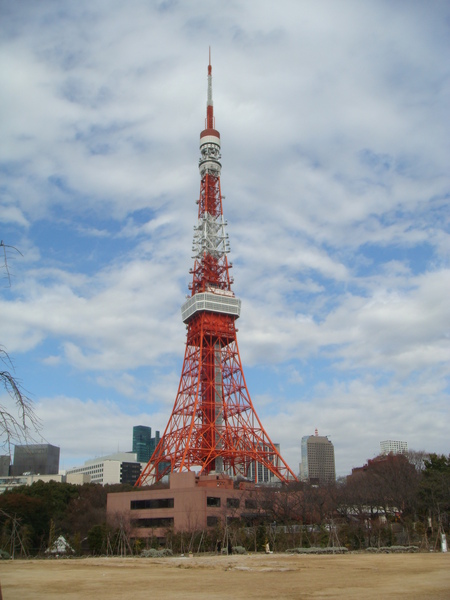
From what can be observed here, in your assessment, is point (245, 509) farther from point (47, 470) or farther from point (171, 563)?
point (47, 470)

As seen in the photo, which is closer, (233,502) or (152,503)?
(152,503)

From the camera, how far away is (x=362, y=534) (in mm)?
40031

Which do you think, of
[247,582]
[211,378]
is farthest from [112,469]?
[247,582]

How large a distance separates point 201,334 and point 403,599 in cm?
4882

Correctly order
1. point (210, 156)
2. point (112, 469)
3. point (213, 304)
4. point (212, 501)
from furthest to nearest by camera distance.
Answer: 1. point (112, 469)
2. point (210, 156)
3. point (213, 304)
4. point (212, 501)

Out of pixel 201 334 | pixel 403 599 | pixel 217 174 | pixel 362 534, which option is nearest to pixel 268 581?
pixel 403 599

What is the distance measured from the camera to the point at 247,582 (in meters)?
18.5

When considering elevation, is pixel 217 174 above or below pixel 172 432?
above

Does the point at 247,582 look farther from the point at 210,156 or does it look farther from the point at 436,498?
the point at 210,156

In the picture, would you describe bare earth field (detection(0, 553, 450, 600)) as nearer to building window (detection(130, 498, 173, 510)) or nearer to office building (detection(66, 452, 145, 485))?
building window (detection(130, 498, 173, 510))

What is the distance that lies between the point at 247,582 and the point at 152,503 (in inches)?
1307

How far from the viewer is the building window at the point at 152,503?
160 feet

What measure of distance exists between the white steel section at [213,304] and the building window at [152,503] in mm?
21954

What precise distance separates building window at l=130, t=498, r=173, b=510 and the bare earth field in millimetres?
22668
